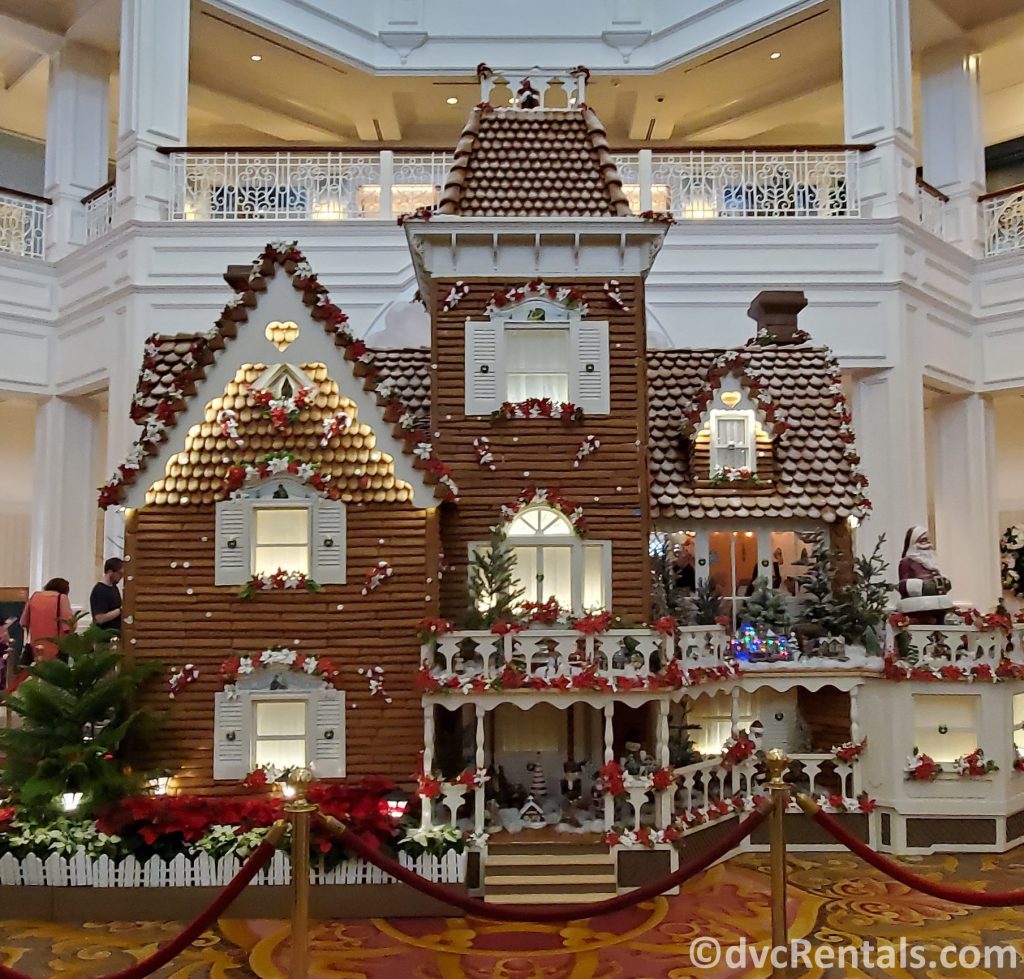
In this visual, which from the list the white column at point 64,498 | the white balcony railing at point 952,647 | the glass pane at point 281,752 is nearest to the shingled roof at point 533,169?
the white balcony railing at point 952,647

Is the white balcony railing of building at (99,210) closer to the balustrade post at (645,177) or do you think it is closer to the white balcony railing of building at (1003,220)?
the balustrade post at (645,177)

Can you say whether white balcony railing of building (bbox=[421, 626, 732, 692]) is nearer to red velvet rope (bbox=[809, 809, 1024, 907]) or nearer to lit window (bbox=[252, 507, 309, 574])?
lit window (bbox=[252, 507, 309, 574])

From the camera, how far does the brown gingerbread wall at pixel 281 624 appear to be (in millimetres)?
8594

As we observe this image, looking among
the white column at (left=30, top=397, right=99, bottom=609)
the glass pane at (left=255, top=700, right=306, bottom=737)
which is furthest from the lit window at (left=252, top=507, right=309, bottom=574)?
the white column at (left=30, top=397, right=99, bottom=609)

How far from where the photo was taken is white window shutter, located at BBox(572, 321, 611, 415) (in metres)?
9.52

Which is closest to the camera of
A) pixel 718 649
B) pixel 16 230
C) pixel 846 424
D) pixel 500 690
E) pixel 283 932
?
pixel 283 932

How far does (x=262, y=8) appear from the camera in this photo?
16.8 m

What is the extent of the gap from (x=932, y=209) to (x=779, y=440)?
787cm

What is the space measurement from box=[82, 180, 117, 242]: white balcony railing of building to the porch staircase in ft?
39.6

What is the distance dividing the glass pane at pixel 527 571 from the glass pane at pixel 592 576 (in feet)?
1.61

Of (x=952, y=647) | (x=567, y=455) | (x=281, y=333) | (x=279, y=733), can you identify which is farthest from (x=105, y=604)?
(x=952, y=647)

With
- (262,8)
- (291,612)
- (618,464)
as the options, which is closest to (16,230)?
(262,8)

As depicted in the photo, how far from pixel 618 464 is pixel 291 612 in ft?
11.4

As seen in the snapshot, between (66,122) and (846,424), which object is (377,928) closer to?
(846,424)
